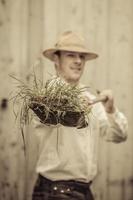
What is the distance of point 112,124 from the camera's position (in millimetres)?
2598

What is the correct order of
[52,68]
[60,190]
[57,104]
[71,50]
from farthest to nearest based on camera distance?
[52,68] < [71,50] < [60,190] < [57,104]

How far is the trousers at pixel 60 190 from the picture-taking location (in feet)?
7.72

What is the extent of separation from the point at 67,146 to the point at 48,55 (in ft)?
1.95

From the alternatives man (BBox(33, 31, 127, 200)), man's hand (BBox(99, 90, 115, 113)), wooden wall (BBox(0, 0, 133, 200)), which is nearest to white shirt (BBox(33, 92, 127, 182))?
man (BBox(33, 31, 127, 200))

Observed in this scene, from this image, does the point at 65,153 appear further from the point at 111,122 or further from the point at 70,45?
the point at 70,45

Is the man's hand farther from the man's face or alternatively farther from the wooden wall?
the wooden wall

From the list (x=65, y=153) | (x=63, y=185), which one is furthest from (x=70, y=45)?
(x=63, y=185)

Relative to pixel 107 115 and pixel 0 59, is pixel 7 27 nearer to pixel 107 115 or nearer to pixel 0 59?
pixel 0 59

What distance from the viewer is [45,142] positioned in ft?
7.97

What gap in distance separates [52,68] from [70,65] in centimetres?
59

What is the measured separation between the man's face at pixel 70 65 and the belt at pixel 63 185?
0.54 metres

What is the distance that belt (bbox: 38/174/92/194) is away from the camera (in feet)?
7.78

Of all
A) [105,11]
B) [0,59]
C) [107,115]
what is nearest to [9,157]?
[0,59]

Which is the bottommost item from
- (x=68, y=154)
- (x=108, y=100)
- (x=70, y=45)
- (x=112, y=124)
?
(x=68, y=154)
